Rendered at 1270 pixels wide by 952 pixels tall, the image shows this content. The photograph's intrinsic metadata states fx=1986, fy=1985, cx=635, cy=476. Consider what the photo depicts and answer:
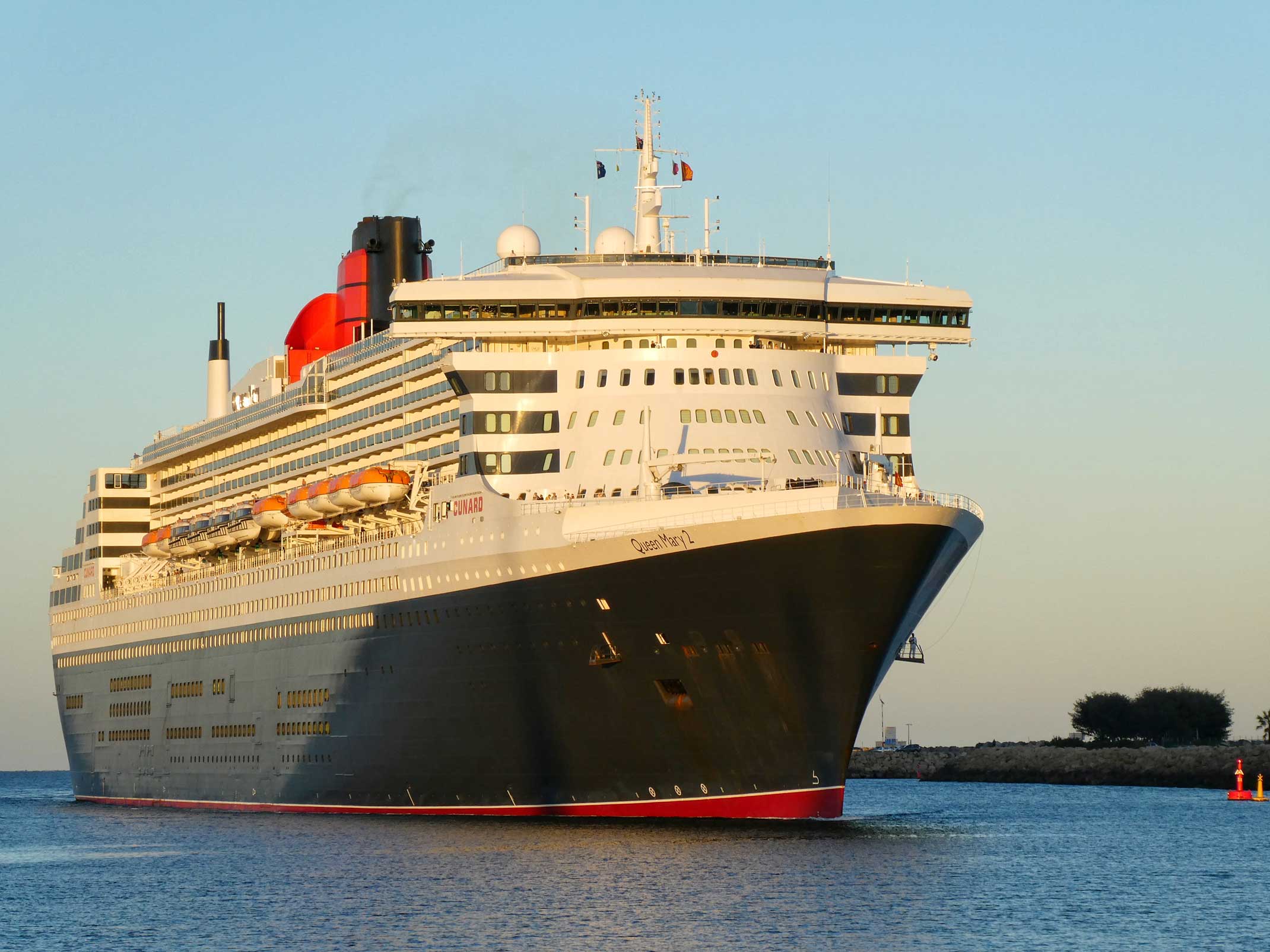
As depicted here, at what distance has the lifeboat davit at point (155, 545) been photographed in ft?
229

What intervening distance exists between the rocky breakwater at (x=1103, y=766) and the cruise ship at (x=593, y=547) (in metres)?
43.0

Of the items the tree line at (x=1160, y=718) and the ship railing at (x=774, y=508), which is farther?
the tree line at (x=1160, y=718)

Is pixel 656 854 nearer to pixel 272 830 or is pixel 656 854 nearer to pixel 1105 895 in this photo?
pixel 1105 895

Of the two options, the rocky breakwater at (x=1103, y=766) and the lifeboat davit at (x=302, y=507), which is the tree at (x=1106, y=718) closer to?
the rocky breakwater at (x=1103, y=766)

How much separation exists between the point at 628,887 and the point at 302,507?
23280 millimetres

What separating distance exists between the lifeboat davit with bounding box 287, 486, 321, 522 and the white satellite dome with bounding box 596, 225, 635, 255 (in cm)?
1069

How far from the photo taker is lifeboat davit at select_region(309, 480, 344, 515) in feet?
177

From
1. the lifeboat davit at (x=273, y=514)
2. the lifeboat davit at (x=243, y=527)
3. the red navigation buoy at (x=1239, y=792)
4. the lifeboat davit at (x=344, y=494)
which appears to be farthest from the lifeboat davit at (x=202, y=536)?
the red navigation buoy at (x=1239, y=792)

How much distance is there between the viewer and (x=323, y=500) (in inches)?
2141

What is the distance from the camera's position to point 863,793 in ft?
303

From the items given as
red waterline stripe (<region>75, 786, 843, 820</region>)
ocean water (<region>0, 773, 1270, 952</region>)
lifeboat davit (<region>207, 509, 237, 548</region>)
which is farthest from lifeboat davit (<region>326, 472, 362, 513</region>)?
red waterline stripe (<region>75, 786, 843, 820</region>)

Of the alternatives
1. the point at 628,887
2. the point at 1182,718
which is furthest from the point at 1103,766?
the point at 628,887

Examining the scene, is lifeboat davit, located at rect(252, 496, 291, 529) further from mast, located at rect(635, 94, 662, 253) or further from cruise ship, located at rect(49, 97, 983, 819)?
mast, located at rect(635, 94, 662, 253)

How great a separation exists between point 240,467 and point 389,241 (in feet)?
30.1
